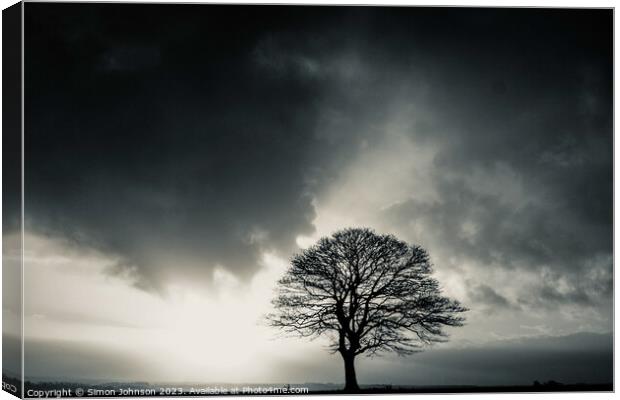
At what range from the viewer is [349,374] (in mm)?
18531

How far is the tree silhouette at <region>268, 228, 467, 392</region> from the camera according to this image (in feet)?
60.8

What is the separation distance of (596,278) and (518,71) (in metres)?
3.73

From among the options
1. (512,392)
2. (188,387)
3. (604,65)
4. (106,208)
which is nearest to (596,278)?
(512,392)

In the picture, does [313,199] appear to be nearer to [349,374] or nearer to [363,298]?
[363,298]

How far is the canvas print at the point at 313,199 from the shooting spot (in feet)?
58.2

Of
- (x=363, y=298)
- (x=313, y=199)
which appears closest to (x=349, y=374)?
(x=363, y=298)

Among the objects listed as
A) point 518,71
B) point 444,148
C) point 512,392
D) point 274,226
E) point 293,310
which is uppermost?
point 518,71

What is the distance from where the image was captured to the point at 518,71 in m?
18.7

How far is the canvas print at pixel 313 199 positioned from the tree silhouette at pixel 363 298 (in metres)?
0.04

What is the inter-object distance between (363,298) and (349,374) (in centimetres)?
131

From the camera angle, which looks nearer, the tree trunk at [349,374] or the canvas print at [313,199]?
the canvas print at [313,199]

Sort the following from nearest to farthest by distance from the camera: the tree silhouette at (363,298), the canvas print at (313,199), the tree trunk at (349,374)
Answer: the canvas print at (313,199)
the tree trunk at (349,374)
the tree silhouette at (363,298)

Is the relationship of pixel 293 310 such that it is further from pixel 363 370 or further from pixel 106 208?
pixel 106 208

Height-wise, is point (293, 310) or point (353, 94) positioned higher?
point (353, 94)
